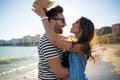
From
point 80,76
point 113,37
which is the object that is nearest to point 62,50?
point 80,76

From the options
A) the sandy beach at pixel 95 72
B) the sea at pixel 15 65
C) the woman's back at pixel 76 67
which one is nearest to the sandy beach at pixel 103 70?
the sandy beach at pixel 95 72

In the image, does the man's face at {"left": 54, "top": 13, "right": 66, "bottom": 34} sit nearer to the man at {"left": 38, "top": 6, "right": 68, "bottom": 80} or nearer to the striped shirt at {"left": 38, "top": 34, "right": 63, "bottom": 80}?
the man at {"left": 38, "top": 6, "right": 68, "bottom": 80}

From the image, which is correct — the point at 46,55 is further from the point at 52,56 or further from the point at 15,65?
the point at 15,65

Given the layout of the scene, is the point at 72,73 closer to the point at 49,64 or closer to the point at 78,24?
the point at 49,64

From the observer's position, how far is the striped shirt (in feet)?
10.0

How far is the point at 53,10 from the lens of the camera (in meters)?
3.33

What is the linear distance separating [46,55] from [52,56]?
8cm

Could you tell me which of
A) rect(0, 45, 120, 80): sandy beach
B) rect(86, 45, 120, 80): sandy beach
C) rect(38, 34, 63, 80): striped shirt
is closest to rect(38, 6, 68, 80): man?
rect(38, 34, 63, 80): striped shirt

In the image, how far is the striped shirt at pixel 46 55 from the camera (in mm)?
3062

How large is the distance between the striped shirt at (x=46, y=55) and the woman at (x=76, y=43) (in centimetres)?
7

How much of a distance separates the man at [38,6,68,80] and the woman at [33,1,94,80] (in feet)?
0.27

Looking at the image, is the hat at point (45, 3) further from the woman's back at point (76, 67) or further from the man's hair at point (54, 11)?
the woman's back at point (76, 67)

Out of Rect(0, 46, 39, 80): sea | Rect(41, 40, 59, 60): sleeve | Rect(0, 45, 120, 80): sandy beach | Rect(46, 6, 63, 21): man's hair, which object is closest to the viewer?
Rect(41, 40, 59, 60): sleeve

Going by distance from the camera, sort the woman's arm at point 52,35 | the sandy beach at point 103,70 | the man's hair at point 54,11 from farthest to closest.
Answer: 1. the sandy beach at point 103,70
2. the man's hair at point 54,11
3. the woman's arm at point 52,35
